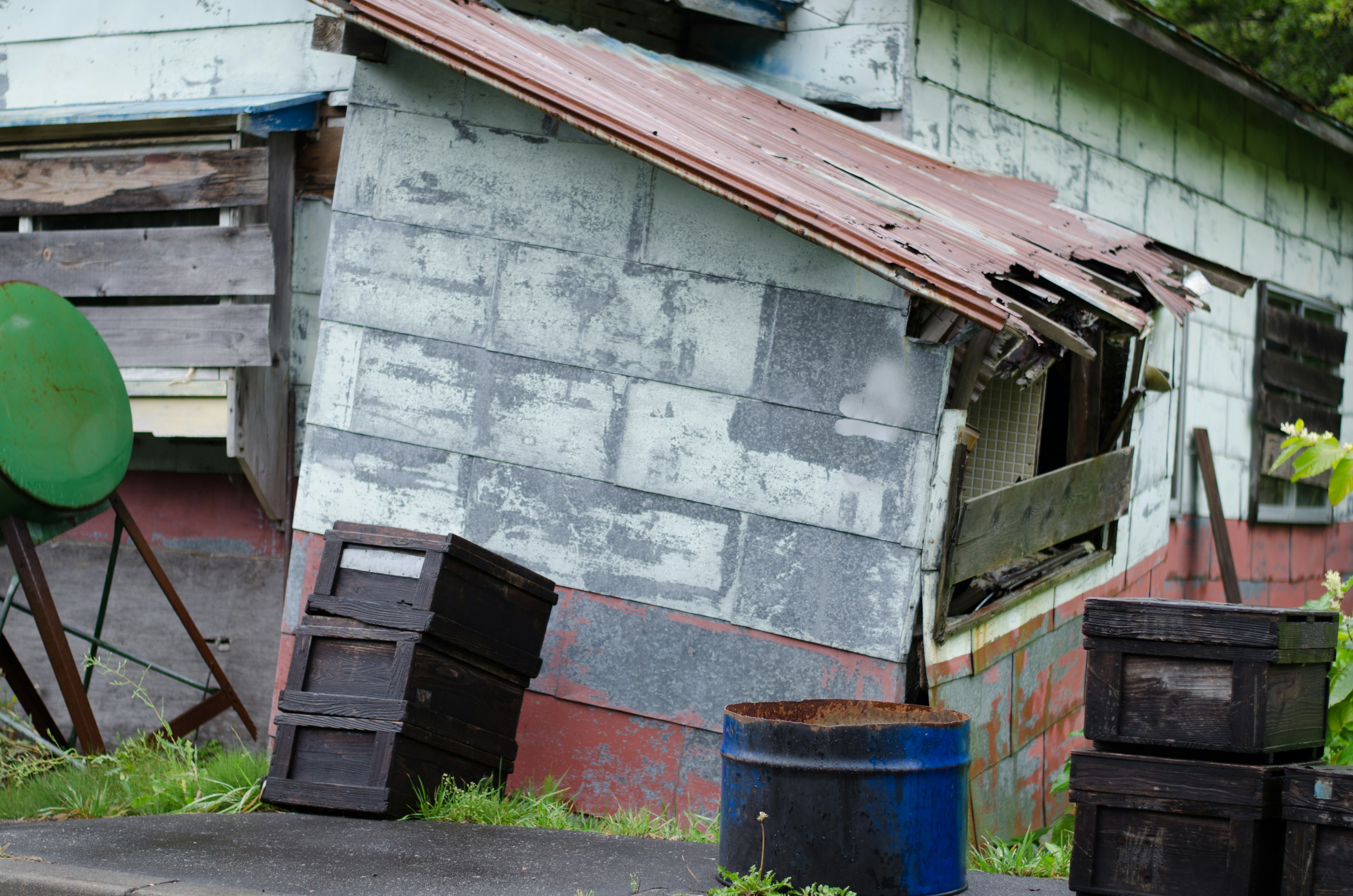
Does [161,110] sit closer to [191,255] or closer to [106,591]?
[191,255]

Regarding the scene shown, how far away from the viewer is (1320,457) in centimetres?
434

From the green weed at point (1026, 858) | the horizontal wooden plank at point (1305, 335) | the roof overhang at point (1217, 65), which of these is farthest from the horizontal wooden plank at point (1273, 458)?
the green weed at point (1026, 858)

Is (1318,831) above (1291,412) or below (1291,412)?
below

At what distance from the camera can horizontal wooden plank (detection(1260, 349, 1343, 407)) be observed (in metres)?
10.7

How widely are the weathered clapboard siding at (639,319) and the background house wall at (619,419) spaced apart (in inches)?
0.4

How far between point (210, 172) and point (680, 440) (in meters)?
3.43

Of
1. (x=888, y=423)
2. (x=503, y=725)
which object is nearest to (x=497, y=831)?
(x=503, y=725)

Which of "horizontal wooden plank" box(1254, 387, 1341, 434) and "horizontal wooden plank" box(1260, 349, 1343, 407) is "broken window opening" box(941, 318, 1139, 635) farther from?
"horizontal wooden plank" box(1260, 349, 1343, 407)

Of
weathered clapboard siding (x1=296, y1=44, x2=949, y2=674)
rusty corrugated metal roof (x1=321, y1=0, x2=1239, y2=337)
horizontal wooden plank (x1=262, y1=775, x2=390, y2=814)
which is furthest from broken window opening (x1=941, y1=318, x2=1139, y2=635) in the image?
horizontal wooden plank (x1=262, y1=775, x2=390, y2=814)

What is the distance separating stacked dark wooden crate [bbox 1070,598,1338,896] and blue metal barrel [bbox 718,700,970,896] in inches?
16.5

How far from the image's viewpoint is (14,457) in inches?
241

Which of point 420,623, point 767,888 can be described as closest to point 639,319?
point 420,623

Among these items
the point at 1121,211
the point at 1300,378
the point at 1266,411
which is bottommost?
the point at 1266,411

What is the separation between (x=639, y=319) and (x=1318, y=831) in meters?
3.45
